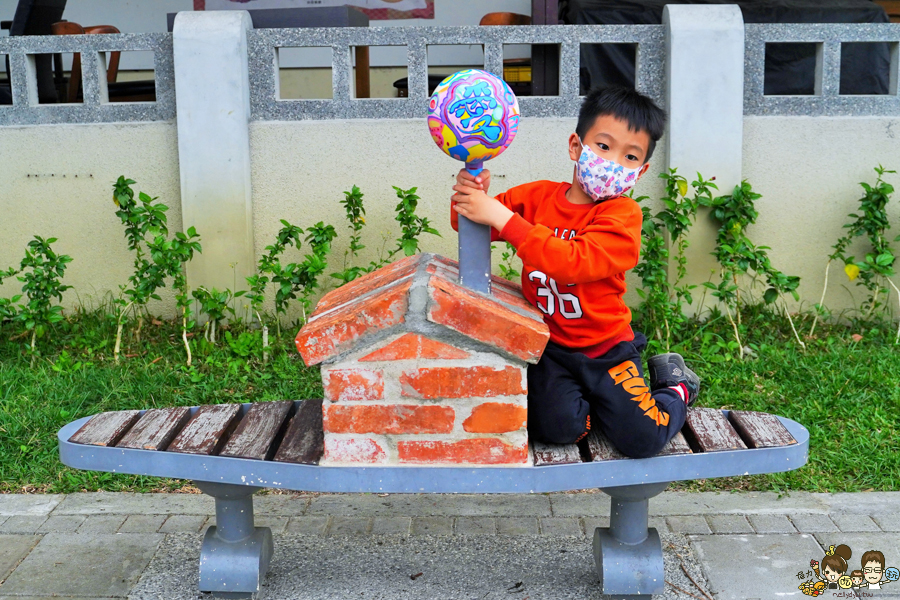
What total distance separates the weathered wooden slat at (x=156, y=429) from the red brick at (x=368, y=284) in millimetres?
508

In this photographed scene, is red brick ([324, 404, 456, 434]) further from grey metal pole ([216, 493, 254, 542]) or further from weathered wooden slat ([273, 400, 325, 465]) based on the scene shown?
grey metal pole ([216, 493, 254, 542])

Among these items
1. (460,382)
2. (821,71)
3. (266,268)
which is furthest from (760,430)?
(821,71)

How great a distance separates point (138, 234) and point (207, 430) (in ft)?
7.21

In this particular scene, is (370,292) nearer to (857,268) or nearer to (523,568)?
(523,568)

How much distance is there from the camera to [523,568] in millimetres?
2830

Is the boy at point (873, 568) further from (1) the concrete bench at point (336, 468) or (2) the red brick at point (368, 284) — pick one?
(2) the red brick at point (368, 284)

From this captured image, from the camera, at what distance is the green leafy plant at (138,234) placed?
4.36 meters

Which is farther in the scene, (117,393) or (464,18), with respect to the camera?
(464,18)

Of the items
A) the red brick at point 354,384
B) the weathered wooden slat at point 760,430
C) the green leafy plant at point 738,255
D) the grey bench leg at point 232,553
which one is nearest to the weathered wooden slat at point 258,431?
the grey bench leg at point 232,553

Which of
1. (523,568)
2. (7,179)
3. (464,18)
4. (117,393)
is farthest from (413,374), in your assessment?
(464,18)

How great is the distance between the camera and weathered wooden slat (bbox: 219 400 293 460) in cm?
239

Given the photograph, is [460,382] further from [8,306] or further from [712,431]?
[8,306]

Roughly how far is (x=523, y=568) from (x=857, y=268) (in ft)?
8.64

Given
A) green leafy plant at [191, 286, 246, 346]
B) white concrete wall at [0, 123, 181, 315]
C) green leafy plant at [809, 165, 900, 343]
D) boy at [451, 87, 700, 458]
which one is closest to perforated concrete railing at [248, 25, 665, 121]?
white concrete wall at [0, 123, 181, 315]
